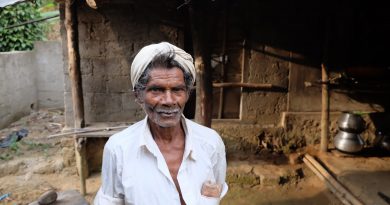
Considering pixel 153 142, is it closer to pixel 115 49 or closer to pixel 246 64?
pixel 115 49

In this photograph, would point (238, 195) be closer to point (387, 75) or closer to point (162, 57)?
point (387, 75)

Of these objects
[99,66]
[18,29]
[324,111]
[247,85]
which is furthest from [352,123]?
[18,29]

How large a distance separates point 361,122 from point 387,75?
101 centimetres

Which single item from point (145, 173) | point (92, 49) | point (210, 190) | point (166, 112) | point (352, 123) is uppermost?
point (92, 49)

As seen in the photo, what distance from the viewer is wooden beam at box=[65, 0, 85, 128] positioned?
4.63 meters

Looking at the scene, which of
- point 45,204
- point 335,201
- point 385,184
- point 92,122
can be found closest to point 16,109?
point 92,122

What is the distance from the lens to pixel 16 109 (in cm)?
812

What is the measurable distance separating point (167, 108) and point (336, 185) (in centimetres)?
367

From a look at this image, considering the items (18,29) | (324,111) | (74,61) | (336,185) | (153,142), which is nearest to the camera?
(153,142)

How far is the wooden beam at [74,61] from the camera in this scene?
4633 millimetres

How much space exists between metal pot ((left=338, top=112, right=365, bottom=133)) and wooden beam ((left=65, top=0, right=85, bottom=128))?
399 centimetres

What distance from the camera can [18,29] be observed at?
890cm

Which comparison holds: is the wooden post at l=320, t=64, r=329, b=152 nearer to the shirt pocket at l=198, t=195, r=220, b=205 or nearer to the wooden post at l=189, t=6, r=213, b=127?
the wooden post at l=189, t=6, r=213, b=127

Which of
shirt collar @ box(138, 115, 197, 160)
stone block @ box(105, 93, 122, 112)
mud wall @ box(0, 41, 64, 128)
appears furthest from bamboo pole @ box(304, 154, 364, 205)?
mud wall @ box(0, 41, 64, 128)
